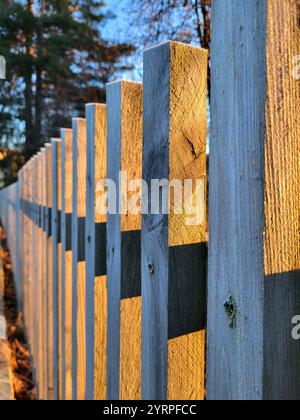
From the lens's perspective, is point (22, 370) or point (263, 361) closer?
point (263, 361)

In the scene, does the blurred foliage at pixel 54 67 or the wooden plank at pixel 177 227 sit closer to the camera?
the wooden plank at pixel 177 227

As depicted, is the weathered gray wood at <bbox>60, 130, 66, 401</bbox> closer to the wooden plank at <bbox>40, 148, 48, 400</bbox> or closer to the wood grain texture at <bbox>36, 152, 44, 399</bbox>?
the wooden plank at <bbox>40, 148, 48, 400</bbox>

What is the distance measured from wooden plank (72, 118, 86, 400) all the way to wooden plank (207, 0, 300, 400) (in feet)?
3.68

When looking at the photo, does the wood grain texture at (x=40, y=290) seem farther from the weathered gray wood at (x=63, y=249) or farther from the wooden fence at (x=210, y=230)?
the wooden fence at (x=210, y=230)

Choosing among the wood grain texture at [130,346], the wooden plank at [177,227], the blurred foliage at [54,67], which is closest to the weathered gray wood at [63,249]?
the wood grain texture at [130,346]

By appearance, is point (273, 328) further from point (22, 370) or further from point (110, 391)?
point (22, 370)

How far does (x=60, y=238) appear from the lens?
2322 millimetres

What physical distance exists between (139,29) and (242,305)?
2675 mm

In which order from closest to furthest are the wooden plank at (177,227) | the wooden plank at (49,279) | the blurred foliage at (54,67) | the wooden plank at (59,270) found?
the wooden plank at (177,227), the wooden plank at (59,270), the wooden plank at (49,279), the blurred foliage at (54,67)

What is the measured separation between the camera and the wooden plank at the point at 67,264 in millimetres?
2070

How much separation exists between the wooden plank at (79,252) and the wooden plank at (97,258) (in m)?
0.22

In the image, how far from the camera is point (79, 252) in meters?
1.83

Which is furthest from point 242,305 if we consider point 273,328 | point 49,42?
point 49,42

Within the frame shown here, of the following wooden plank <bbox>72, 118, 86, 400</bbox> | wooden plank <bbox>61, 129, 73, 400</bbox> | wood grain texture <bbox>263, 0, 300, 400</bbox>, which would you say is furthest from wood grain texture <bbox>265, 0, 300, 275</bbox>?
wooden plank <bbox>61, 129, 73, 400</bbox>
